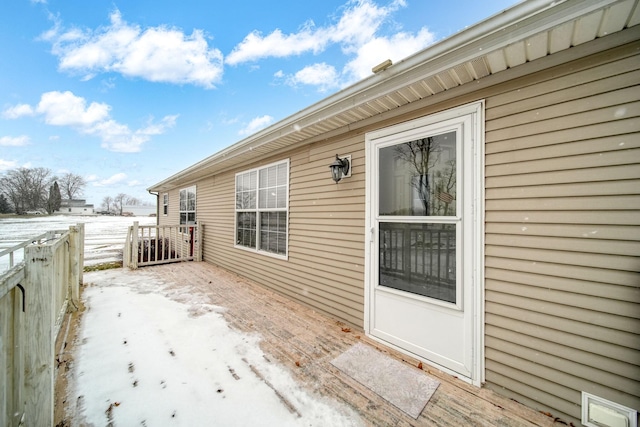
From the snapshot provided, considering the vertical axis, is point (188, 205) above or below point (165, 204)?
below

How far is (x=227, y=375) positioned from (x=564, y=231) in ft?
9.22

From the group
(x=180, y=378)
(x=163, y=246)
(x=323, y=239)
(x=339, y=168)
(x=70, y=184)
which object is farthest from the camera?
(x=70, y=184)

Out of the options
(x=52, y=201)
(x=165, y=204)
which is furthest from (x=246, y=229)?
(x=52, y=201)

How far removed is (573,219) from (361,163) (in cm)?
190

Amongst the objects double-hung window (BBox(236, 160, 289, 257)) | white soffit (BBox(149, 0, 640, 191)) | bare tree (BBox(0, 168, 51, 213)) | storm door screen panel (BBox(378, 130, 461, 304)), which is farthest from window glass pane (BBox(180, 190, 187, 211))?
storm door screen panel (BBox(378, 130, 461, 304))

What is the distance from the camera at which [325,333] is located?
2.88m

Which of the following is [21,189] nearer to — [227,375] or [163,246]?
[163,246]

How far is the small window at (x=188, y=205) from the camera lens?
26.2 ft

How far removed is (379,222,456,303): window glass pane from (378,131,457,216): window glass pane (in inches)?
6.9

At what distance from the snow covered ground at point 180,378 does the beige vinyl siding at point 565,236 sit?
4.51ft

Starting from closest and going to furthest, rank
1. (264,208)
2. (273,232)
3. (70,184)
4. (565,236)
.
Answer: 1. (565,236)
2. (273,232)
3. (264,208)
4. (70,184)

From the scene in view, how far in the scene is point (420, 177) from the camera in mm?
2389

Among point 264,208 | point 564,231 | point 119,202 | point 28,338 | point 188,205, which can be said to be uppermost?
point 119,202

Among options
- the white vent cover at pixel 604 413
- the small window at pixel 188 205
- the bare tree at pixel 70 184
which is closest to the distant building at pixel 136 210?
the bare tree at pixel 70 184
